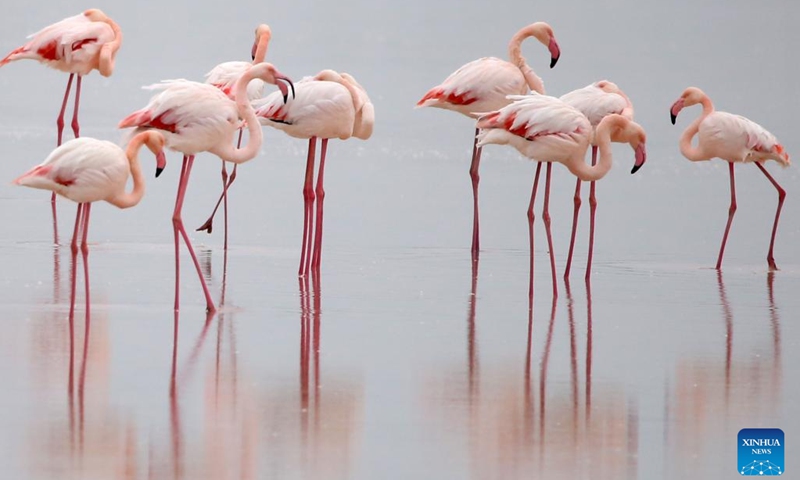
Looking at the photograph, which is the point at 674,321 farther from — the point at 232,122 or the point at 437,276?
the point at 232,122

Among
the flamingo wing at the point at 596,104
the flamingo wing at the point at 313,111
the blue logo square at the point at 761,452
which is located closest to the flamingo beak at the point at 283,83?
the flamingo wing at the point at 313,111

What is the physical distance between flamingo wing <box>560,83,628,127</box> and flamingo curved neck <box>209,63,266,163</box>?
2.53 m

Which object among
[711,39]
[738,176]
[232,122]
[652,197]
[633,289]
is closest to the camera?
[232,122]

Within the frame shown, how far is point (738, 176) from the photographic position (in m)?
17.3

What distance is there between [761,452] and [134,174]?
362 cm

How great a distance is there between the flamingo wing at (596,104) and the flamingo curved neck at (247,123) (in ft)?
8.29

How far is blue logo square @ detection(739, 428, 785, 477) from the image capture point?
523 centimetres

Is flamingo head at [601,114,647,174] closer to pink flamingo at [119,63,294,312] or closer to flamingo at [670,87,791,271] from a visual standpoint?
flamingo at [670,87,791,271]

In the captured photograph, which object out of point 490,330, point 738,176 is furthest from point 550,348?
point 738,176

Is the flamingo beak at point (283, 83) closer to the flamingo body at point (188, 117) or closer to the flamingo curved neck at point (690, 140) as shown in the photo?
the flamingo body at point (188, 117)

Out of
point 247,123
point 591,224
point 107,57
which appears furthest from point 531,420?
point 107,57

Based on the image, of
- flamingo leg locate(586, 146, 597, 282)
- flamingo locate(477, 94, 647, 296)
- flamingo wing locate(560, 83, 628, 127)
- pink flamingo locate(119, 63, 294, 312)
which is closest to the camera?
pink flamingo locate(119, 63, 294, 312)

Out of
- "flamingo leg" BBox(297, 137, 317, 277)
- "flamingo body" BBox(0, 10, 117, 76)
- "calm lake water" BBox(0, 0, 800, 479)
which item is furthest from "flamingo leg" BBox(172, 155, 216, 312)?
"flamingo body" BBox(0, 10, 117, 76)

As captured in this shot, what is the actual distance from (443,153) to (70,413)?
13.7 meters
